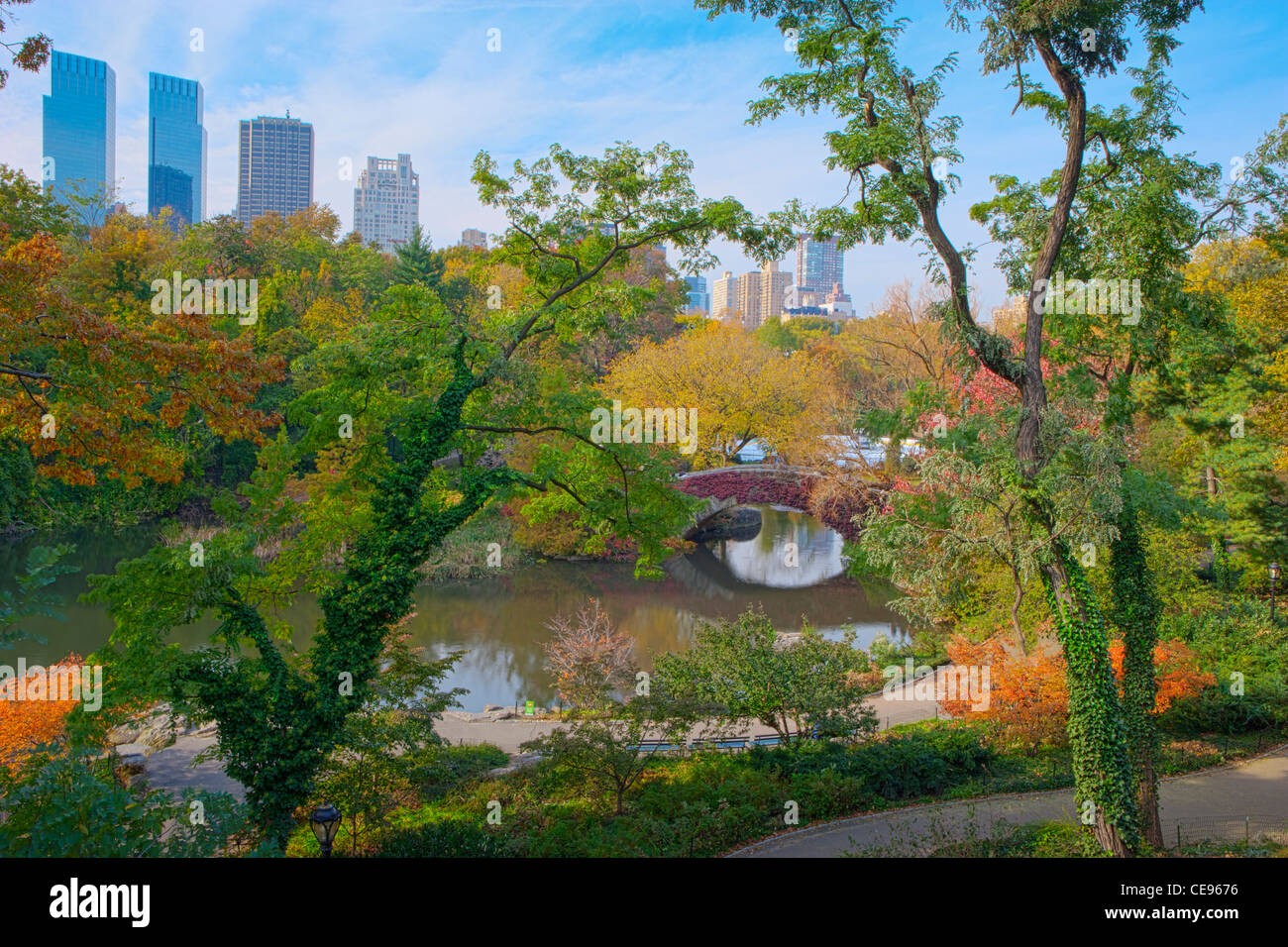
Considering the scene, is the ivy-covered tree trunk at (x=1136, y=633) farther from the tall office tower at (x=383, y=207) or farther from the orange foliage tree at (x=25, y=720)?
the tall office tower at (x=383, y=207)

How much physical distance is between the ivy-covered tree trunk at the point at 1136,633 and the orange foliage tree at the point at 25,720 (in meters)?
12.3

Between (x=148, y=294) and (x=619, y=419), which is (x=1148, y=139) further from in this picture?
(x=148, y=294)

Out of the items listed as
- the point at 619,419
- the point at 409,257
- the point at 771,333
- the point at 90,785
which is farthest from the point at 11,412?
the point at 771,333

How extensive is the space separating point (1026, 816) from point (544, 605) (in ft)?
53.5

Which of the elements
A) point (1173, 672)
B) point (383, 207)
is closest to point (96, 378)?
point (1173, 672)

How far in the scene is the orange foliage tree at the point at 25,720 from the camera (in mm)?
10281

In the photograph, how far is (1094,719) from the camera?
340 inches

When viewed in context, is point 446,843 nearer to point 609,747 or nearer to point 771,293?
point 609,747

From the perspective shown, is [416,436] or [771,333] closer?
[416,436]

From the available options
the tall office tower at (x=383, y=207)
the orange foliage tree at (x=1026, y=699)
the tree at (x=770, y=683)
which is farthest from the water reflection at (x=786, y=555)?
the tall office tower at (x=383, y=207)

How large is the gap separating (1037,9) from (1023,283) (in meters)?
2.98

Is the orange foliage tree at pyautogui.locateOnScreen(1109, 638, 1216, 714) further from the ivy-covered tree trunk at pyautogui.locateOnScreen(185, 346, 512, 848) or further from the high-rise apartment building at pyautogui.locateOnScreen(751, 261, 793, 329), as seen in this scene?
the high-rise apartment building at pyautogui.locateOnScreen(751, 261, 793, 329)
